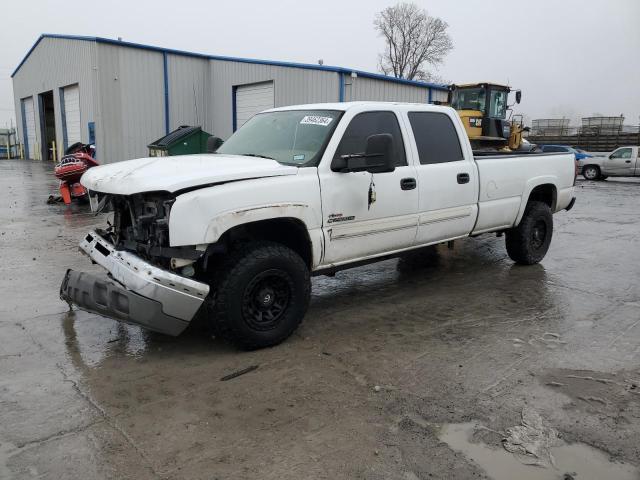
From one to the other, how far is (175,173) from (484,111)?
657 inches

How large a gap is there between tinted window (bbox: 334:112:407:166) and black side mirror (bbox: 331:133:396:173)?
5.9 inches

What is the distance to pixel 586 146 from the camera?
43.5 m

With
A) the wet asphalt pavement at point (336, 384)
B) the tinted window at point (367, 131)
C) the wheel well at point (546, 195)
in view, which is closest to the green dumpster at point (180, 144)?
the wet asphalt pavement at point (336, 384)

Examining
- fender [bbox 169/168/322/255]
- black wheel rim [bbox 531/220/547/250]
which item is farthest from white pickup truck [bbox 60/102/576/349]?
black wheel rim [bbox 531/220/547/250]

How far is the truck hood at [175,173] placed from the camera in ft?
12.3

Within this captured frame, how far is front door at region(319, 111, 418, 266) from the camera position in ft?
14.9

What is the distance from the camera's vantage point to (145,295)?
3.71 metres

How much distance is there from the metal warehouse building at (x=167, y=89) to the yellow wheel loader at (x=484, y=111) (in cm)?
295

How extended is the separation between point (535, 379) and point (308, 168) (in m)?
Answer: 2.32

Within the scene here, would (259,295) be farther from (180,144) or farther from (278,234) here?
(180,144)

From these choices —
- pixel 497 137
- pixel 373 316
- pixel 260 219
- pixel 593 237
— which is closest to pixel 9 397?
pixel 260 219

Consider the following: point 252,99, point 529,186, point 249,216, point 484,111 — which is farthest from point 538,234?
point 252,99

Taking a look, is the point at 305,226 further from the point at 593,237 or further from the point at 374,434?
the point at 593,237

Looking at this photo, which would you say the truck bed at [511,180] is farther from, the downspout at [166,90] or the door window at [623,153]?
the door window at [623,153]
